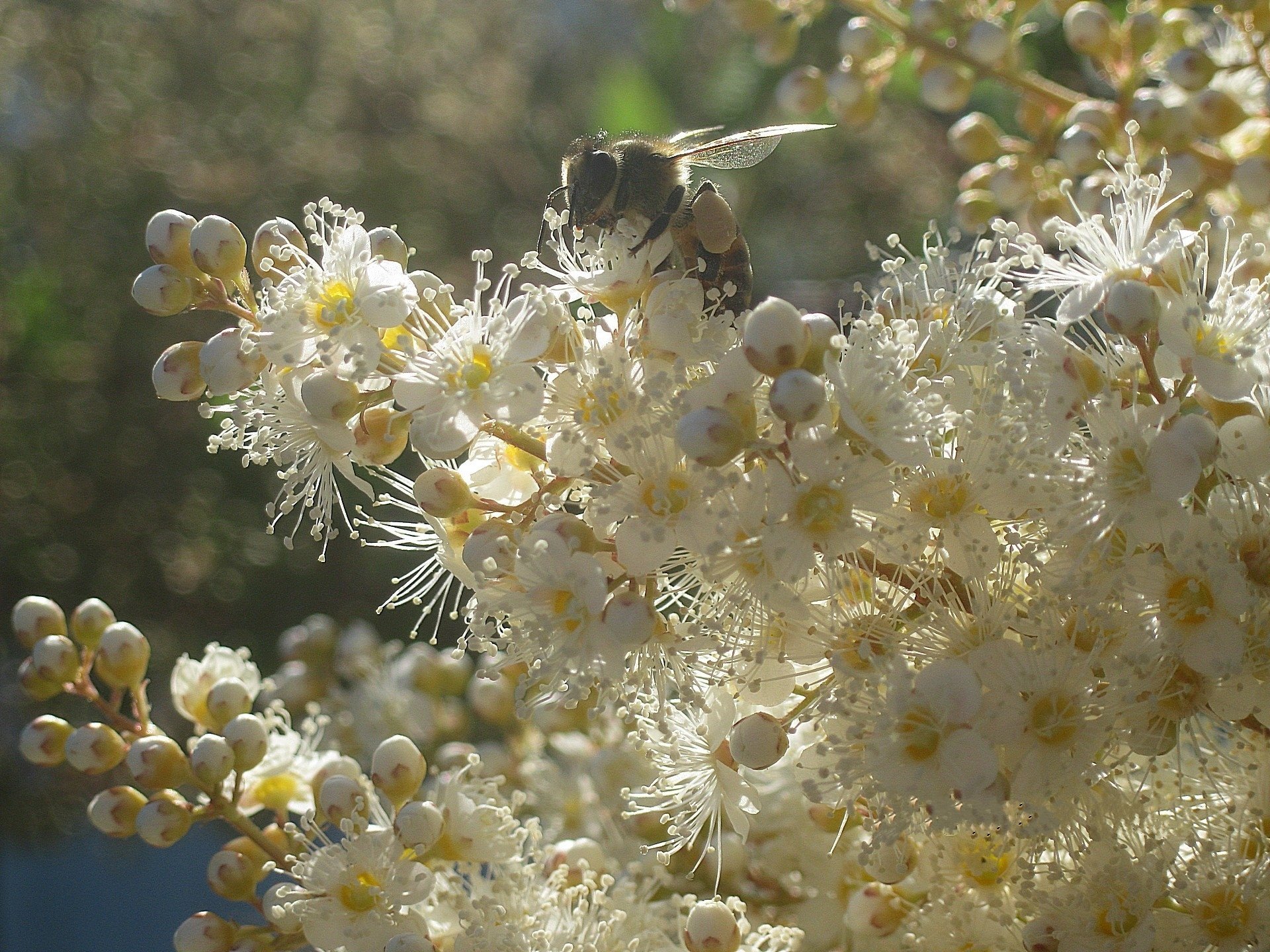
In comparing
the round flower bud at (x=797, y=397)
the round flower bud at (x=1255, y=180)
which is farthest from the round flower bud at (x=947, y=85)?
the round flower bud at (x=797, y=397)

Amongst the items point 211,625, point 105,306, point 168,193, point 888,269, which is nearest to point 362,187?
point 168,193

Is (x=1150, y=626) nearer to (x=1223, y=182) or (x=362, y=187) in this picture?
(x=1223, y=182)

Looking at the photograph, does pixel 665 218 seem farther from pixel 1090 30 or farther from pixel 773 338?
pixel 1090 30

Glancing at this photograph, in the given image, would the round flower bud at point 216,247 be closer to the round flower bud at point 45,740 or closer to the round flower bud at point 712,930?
the round flower bud at point 45,740

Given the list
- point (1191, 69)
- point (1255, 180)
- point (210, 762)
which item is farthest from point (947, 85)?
point (210, 762)

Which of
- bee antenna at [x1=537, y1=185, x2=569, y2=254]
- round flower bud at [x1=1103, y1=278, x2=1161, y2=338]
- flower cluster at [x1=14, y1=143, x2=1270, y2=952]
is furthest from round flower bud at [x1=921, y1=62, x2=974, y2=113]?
round flower bud at [x1=1103, y1=278, x2=1161, y2=338]
